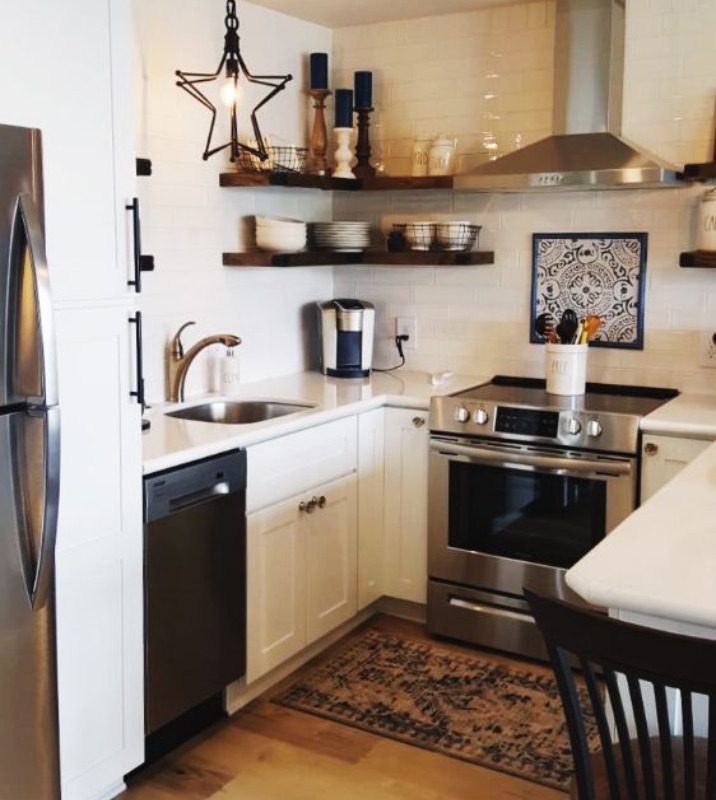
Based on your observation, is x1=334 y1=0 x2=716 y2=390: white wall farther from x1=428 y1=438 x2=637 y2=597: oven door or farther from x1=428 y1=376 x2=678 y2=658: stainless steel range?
x1=428 y1=438 x2=637 y2=597: oven door

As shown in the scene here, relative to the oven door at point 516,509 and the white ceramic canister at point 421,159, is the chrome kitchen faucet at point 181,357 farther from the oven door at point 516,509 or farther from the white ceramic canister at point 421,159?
the white ceramic canister at point 421,159

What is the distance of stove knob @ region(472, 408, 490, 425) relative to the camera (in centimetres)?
370

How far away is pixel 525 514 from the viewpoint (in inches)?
147

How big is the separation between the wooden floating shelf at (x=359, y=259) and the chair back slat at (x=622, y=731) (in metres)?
2.68

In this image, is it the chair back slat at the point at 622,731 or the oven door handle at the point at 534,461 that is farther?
the oven door handle at the point at 534,461

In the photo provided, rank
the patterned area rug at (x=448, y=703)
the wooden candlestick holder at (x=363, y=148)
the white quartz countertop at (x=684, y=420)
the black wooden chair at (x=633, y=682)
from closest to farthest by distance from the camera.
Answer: the black wooden chair at (x=633, y=682)
the patterned area rug at (x=448, y=703)
the white quartz countertop at (x=684, y=420)
the wooden candlestick holder at (x=363, y=148)

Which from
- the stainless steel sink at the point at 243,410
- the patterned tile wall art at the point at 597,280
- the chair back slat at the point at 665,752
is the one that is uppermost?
the patterned tile wall art at the point at 597,280

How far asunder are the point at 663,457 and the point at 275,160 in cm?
186

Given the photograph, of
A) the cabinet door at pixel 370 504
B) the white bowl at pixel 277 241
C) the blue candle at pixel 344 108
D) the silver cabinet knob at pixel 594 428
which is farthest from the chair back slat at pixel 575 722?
the blue candle at pixel 344 108

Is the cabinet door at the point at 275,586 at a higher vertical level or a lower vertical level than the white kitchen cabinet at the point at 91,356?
lower

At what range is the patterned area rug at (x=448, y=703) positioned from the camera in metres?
3.11

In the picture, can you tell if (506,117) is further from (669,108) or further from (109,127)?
(109,127)

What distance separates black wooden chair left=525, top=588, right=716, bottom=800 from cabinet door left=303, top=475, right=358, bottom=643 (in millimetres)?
1944

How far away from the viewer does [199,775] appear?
298 centimetres
